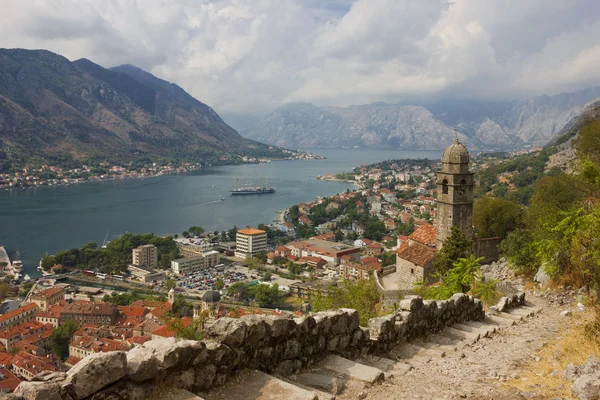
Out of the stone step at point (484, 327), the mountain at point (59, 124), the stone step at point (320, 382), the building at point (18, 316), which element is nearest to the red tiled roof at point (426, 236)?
the stone step at point (484, 327)

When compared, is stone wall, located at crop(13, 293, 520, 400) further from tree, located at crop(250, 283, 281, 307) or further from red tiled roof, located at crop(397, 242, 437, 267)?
tree, located at crop(250, 283, 281, 307)

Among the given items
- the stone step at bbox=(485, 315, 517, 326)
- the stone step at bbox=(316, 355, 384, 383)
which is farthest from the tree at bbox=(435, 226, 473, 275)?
the stone step at bbox=(316, 355, 384, 383)

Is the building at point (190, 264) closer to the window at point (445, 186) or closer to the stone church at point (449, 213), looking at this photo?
the stone church at point (449, 213)

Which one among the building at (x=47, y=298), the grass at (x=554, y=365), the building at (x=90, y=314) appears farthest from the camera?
the building at (x=47, y=298)

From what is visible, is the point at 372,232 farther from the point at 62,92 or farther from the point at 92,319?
the point at 62,92

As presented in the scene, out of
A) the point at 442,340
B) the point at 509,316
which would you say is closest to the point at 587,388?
the point at 442,340

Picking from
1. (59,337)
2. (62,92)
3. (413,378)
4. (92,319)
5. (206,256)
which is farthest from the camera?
(62,92)

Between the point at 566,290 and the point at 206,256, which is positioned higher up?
the point at 566,290

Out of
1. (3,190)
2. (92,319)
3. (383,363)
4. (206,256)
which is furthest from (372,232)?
(3,190)
